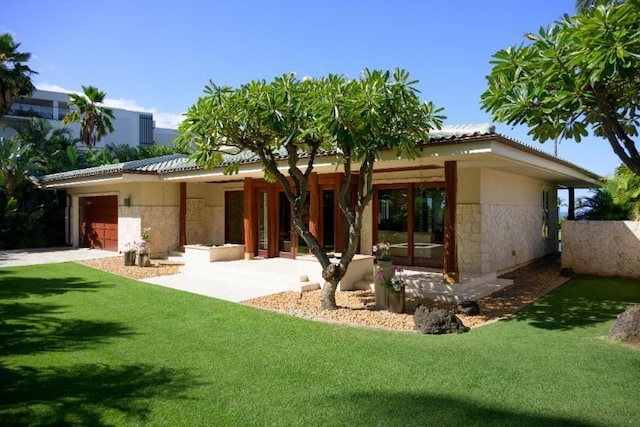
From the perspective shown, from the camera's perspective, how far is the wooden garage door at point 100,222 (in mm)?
21266

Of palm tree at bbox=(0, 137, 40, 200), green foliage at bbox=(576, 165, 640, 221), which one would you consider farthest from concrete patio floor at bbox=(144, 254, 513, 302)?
palm tree at bbox=(0, 137, 40, 200)

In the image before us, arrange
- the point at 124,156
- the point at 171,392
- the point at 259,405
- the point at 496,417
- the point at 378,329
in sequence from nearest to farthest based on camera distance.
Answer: the point at 496,417 → the point at 259,405 → the point at 171,392 → the point at 378,329 → the point at 124,156

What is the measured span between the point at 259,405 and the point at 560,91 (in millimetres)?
6383

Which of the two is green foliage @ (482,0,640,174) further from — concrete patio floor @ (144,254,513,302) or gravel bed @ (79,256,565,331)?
concrete patio floor @ (144,254,513,302)

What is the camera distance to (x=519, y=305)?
9805 mm

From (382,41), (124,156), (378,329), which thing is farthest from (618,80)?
(124,156)

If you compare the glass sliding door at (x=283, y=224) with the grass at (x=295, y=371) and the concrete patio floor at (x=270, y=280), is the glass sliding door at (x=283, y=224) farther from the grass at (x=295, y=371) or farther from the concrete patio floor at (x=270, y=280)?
the grass at (x=295, y=371)

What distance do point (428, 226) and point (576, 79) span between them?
7.52 m

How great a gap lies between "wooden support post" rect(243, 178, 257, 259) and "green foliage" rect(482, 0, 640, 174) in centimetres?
1079

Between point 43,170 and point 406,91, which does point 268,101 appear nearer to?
point 406,91

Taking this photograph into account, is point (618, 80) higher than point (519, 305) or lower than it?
higher

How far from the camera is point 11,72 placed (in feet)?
79.7

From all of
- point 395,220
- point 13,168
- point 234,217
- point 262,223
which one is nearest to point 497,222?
point 395,220

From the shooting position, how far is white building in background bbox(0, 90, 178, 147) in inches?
1845
